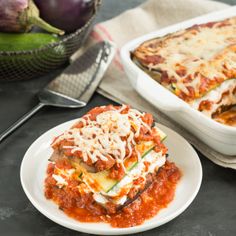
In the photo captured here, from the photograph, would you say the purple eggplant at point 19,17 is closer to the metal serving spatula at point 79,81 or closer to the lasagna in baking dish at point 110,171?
the metal serving spatula at point 79,81

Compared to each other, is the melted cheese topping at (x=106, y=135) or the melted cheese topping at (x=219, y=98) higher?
the melted cheese topping at (x=106, y=135)

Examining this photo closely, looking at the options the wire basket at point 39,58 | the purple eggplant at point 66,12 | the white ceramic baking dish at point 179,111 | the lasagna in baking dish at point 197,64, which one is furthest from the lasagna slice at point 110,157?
the purple eggplant at point 66,12

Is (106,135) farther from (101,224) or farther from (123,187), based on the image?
(101,224)

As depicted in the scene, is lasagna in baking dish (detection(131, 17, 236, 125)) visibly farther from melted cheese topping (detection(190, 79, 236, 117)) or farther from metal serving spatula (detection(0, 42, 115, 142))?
metal serving spatula (detection(0, 42, 115, 142))

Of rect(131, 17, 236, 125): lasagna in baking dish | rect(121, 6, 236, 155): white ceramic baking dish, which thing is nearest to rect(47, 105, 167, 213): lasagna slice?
rect(121, 6, 236, 155): white ceramic baking dish

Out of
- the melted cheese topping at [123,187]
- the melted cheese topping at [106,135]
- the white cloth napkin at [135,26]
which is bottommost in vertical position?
the white cloth napkin at [135,26]

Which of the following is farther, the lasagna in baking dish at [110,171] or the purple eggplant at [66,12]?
the purple eggplant at [66,12]

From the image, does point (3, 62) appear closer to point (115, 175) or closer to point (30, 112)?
point (30, 112)
